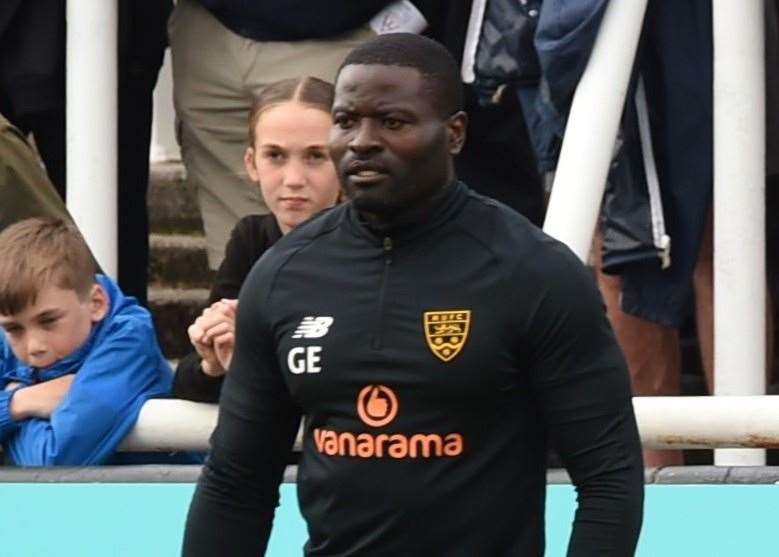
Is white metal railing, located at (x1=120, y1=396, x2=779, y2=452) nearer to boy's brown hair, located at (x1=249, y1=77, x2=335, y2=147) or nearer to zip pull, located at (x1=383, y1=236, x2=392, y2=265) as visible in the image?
boy's brown hair, located at (x1=249, y1=77, x2=335, y2=147)

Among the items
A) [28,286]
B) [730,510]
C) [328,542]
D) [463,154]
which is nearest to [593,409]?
[328,542]

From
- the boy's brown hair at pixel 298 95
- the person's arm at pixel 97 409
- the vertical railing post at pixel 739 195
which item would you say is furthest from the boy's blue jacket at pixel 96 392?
the vertical railing post at pixel 739 195

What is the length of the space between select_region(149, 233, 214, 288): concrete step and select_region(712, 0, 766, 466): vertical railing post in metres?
2.58

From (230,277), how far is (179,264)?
2.48 meters

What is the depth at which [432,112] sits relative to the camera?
314cm

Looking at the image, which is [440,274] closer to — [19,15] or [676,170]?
[676,170]

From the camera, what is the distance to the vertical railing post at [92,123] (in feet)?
17.3

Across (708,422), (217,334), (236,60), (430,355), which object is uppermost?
(236,60)

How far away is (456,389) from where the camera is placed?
3041 mm

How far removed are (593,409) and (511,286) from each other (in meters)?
0.18

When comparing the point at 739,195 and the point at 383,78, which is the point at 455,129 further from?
the point at 739,195

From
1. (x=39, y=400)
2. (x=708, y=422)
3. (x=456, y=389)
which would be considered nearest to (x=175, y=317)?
(x=39, y=400)

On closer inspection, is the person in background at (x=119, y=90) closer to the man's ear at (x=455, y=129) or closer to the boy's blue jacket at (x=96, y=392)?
the boy's blue jacket at (x=96, y=392)

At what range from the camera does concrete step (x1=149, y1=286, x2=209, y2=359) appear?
6.75m
